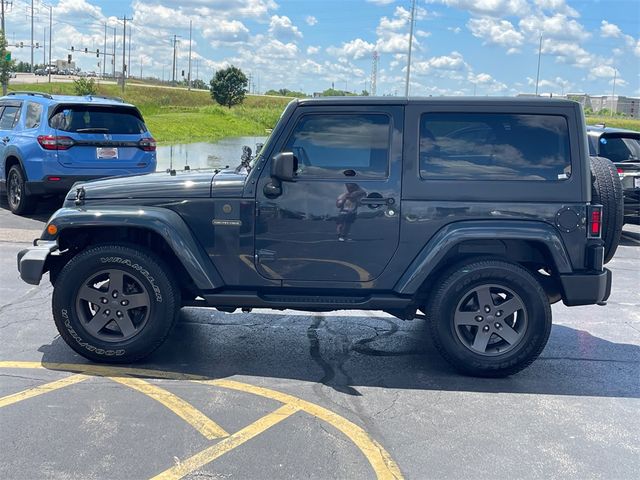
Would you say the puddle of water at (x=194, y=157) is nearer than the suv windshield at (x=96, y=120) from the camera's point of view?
No

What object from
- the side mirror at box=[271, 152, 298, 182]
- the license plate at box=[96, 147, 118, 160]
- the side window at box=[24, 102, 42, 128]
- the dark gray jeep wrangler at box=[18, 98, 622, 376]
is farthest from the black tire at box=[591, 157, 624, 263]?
the side window at box=[24, 102, 42, 128]

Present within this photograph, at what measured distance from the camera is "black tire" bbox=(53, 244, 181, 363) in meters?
4.95

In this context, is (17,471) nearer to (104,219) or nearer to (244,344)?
(104,219)

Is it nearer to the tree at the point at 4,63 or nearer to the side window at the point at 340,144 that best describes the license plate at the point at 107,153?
the side window at the point at 340,144

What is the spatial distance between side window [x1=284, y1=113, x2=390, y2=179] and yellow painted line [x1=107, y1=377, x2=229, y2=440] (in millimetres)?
1755

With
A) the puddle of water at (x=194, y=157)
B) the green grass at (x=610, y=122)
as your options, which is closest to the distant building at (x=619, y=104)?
the green grass at (x=610, y=122)

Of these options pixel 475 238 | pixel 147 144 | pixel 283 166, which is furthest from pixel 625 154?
pixel 283 166

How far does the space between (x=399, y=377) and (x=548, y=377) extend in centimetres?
110

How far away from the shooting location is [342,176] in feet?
16.3

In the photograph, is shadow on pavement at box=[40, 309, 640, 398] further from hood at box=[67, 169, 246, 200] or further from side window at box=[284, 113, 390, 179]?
side window at box=[284, 113, 390, 179]

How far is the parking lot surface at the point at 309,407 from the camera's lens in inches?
143

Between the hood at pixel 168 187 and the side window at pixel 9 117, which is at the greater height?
the side window at pixel 9 117

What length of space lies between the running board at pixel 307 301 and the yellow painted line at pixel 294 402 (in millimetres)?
565

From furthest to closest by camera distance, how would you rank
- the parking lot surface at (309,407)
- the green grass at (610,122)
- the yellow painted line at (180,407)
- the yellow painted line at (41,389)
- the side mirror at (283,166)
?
the green grass at (610,122) → the side mirror at (283,166) → the yellow painted line at (41,389) → the yellow painted line at (180,407) → the parking lot surface at (309,407)
